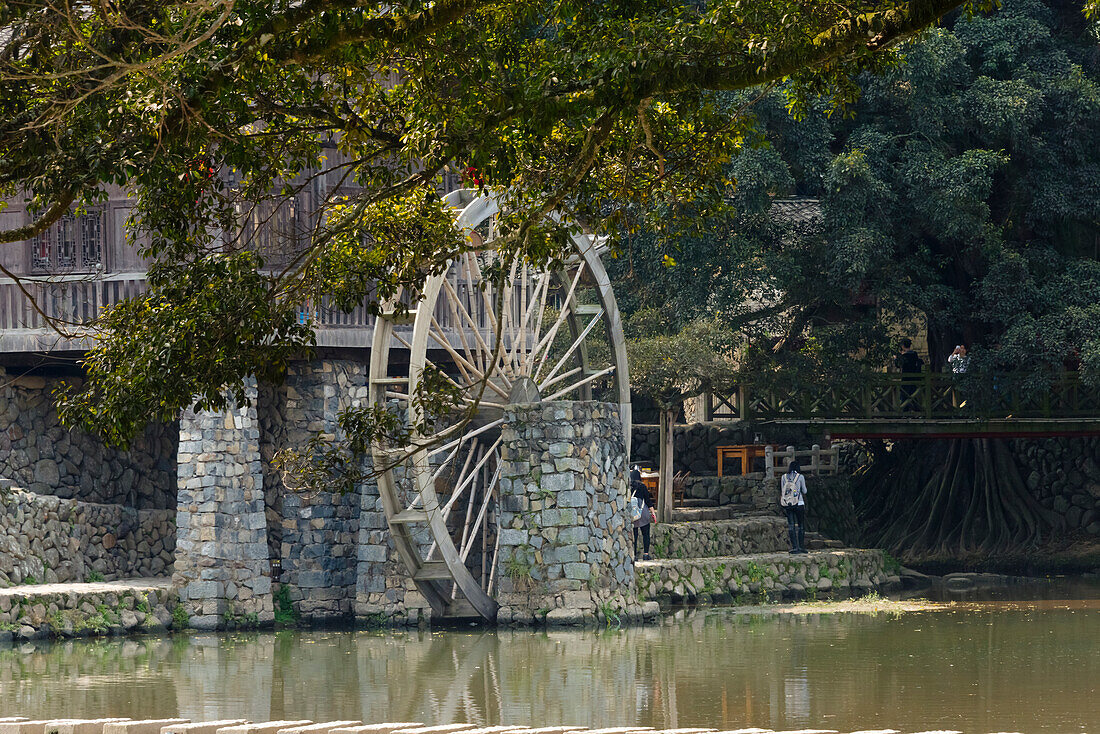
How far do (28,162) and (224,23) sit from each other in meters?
1.50

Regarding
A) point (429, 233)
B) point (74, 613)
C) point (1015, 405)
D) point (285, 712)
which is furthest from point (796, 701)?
point (1015, 405)

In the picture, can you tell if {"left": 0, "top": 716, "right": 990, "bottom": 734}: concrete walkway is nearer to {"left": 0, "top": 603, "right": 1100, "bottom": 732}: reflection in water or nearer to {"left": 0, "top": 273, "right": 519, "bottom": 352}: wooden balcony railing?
{"left": 0, "top": 603, "right": 1100, "bottom": 732}: reflection in water

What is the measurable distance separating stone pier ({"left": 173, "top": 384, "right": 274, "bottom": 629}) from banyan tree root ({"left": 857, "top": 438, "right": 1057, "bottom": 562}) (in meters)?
11.7

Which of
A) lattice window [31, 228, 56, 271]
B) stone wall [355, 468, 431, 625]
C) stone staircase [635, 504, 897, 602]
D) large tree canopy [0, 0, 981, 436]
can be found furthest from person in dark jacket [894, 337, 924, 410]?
large tree canopy [0, 0, 981, 436]

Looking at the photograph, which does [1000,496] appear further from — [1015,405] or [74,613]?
[74,613]

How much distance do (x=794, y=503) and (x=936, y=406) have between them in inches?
167

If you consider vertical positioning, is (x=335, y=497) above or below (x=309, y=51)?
below

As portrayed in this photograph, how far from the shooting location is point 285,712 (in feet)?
41.9

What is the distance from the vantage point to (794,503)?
78.3ft

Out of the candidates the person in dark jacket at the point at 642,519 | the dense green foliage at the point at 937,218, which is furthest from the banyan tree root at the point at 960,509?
the person in dark jacket at the point at 642,519

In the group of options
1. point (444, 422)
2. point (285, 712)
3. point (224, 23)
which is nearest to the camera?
point (224, 23)

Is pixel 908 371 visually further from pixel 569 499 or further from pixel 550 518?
pixel 550 518

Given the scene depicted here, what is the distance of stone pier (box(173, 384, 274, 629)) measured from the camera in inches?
764

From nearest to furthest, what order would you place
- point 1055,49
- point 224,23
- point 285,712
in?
1. point 224,23
2. point 285,712
3. point 1055,49
